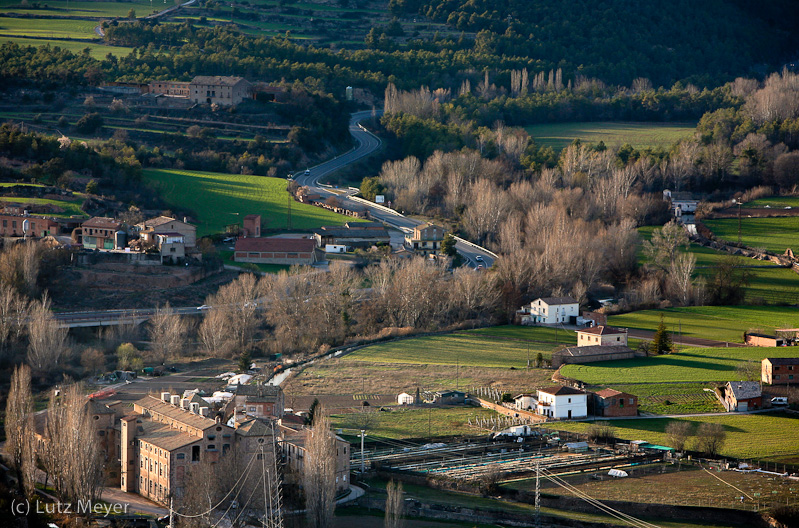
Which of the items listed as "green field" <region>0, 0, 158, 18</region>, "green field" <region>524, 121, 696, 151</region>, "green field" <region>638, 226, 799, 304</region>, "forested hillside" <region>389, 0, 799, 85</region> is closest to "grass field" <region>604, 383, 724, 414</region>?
"green field" <region>638, 226, 799, 304</region>

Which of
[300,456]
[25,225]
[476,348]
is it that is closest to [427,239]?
[476,348]

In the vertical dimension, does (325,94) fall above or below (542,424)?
above

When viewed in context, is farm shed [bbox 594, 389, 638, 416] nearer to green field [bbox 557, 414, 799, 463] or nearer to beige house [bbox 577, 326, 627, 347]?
green field [bbox 557, 414, 799, 463]

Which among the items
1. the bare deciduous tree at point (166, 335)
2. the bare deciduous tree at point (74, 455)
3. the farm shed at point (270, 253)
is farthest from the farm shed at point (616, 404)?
the farm shed at point (270, 253)

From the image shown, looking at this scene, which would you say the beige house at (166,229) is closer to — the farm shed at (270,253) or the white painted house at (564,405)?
the farm shed at (270,253)

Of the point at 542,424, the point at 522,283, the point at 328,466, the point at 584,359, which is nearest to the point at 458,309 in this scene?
the point at 522,283

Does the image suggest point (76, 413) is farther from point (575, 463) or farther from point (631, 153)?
point (631, 153)
